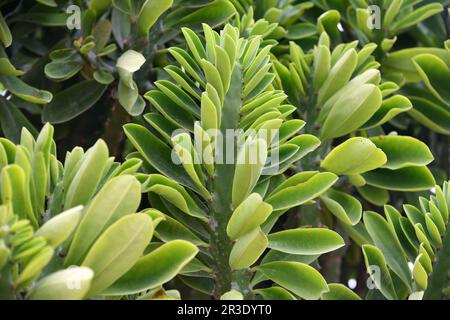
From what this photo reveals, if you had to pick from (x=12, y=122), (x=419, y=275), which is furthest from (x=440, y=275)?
(x=12, y=122)

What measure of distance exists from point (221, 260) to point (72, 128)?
1.24 feet

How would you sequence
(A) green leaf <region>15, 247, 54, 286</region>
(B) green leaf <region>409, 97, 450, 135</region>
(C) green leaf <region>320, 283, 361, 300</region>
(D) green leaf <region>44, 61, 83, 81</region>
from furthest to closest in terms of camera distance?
(B) green leaf <region>409, 97, 450, 135</region> < (D) green leaf <region>44, 61, 83, 81</region> < (C) green leaf <region>320, 283, 361, 300</region> < (A) green leaf <region>15, 247, 54, 286</region>

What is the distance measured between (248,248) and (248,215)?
0.11ft

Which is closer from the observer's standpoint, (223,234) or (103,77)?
(223,234)

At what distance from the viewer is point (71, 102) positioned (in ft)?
2.89

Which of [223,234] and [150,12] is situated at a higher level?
[150,12]

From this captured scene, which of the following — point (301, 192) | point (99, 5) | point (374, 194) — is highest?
point (99, 5)

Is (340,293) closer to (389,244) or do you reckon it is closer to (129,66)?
(389,244)

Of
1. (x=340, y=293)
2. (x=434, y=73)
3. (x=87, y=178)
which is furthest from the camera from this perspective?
(x=434, y=73)

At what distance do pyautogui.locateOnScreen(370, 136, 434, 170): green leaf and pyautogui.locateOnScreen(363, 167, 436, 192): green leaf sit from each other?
0.09 feet

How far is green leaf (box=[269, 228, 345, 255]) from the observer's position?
0.67 m

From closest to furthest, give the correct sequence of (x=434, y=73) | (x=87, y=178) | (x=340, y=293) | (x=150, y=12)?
(x=87, y=178) → (x=340, y=293) → (x=150, y=12) → (x=434, y=73)

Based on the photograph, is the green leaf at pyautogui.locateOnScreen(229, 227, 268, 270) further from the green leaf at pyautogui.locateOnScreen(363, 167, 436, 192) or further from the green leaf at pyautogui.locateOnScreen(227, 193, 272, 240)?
the green leaf at pyautogui.locateOnScreen(363, 167, 436, 192)

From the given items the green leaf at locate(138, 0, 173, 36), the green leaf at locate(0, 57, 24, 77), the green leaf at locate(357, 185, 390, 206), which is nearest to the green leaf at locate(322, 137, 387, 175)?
the green leaf at locate(357, 185, 390, 206)
